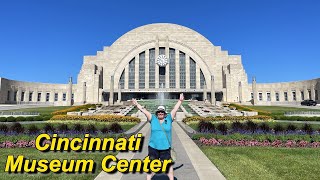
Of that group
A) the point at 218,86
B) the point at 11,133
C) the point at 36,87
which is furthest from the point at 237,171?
the point at 36,87

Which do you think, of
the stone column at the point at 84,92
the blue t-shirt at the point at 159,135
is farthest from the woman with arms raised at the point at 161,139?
the stone column at the point at 84,92

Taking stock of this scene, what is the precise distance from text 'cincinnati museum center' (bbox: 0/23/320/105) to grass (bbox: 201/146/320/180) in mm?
52636

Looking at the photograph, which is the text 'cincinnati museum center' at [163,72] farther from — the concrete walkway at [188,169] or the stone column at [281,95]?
the concrete walkway at [188,169]

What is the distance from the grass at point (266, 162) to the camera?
22.1ft

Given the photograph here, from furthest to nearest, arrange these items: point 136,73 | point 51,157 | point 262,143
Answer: point 136,73 < point 262,143 < point 51,157

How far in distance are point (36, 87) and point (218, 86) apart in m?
56.1

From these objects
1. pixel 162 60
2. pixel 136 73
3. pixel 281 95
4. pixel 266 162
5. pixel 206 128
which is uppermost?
pixel 162 60

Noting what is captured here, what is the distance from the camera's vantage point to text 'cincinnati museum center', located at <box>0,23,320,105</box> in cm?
6272

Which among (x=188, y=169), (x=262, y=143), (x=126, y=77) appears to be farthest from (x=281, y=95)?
(x=188, y=169)

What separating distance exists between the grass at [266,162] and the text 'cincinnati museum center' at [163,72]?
5264 cm

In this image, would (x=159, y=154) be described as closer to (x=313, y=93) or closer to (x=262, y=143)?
(x=262, y=143)

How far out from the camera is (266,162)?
8195 millimetres

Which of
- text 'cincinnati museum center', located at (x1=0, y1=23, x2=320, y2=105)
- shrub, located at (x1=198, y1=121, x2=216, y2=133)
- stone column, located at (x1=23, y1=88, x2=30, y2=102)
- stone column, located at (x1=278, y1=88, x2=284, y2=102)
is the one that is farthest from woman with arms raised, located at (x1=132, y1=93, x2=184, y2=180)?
stone column, located at (x1=23, y1=88, x2=30, y2=102)

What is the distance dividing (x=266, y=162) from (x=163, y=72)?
5757 centimetres
